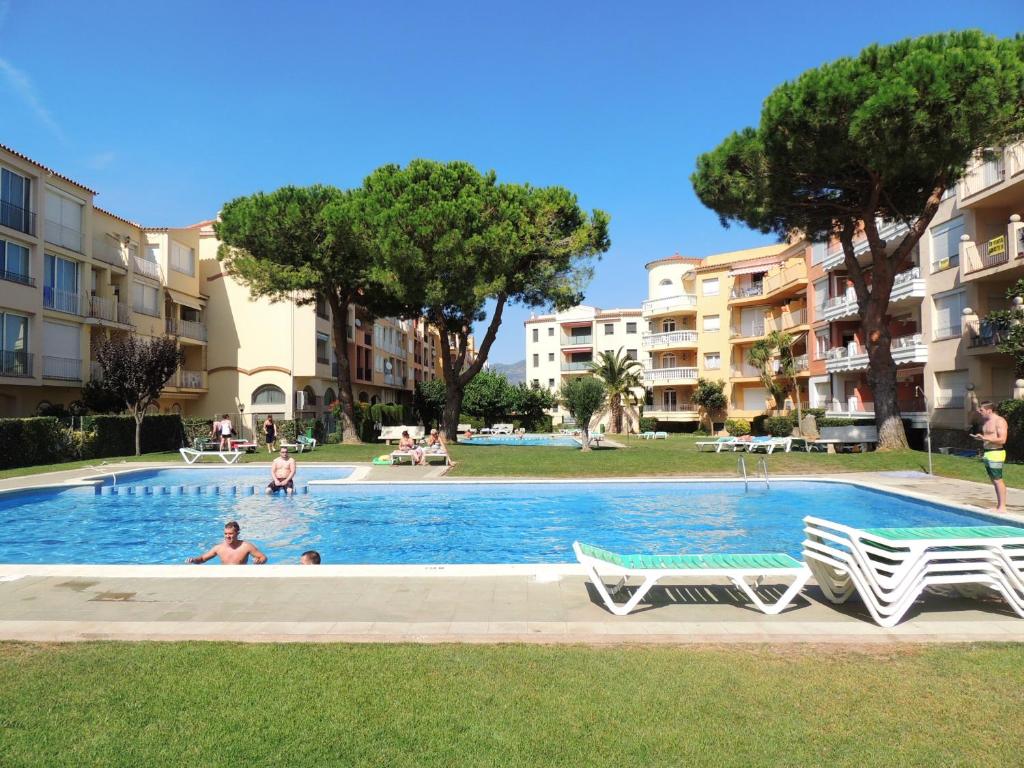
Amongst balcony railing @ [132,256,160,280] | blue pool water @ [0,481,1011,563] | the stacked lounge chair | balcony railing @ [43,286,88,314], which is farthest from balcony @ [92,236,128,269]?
the stacked lounge chair

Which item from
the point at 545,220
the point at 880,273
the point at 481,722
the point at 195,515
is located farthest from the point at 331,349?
the point at 481,722

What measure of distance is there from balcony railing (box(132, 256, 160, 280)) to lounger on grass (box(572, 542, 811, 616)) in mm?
34685

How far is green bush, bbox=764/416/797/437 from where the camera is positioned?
119 ft

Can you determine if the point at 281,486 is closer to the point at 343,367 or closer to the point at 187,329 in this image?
the point at 343,367

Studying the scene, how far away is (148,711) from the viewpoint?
3.85m

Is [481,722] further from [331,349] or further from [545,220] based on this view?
[331,349]

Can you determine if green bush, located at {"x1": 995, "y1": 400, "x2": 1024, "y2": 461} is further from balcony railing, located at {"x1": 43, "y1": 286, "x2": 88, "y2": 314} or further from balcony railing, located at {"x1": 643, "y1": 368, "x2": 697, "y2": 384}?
balcony railing, located at {"x1": 43, "y1": 286, "x2": 88, "y2": 314}

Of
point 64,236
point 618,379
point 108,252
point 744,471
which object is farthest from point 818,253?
point 64,236

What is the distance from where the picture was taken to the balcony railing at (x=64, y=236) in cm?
2831

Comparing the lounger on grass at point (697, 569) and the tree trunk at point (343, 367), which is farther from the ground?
the tree trunk at point (343, 367)

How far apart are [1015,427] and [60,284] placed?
3600 centimetres

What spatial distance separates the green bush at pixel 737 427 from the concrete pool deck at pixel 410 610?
117 feet

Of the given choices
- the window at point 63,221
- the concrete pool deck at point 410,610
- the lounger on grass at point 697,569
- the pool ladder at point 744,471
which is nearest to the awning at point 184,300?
the window at point 63,221

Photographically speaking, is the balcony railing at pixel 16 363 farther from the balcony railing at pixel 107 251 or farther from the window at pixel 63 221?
the balcony railing at pixel 107 251
